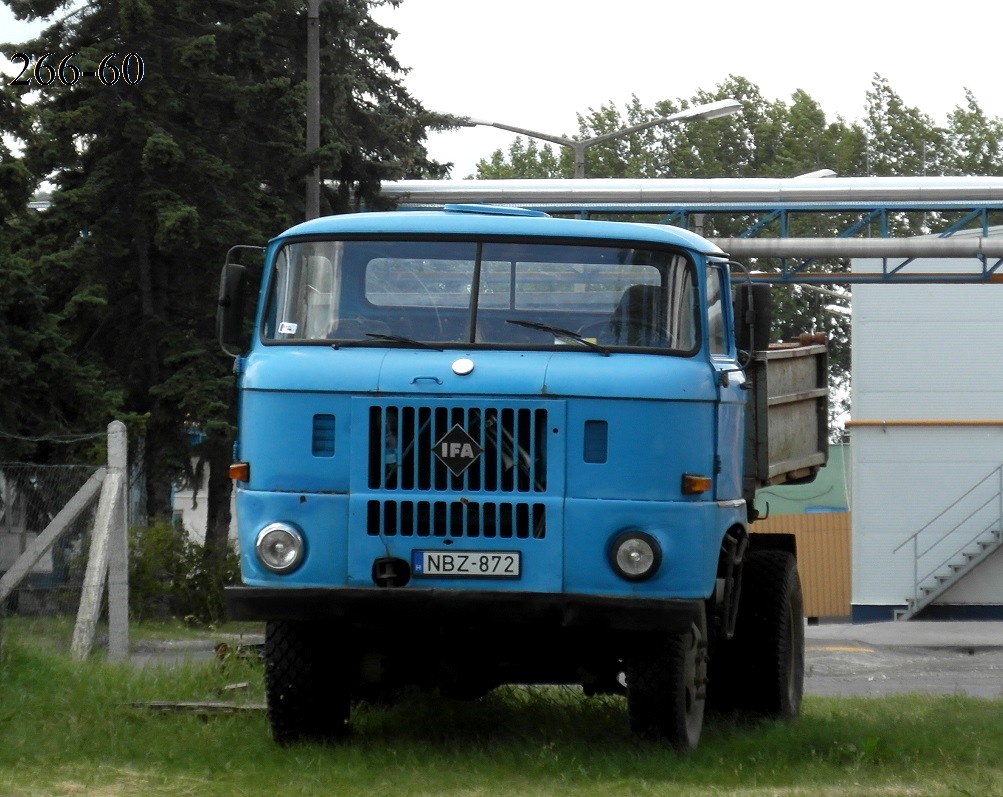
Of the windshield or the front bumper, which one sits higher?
the windshield

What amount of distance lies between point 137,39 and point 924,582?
20065mm

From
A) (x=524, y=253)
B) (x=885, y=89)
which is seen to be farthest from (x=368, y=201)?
(x=885, y=89)

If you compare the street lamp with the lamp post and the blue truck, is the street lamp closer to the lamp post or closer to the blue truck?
the lamp post

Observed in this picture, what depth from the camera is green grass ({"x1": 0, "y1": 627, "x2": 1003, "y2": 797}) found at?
24.7 feet

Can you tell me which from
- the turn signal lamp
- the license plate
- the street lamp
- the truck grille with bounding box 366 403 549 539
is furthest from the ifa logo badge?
the street lamp

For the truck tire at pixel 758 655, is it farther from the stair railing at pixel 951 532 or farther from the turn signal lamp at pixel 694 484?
the stair railing at pixel 951 532

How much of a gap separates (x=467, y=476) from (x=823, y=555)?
34.3m

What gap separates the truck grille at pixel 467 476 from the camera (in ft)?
25.9

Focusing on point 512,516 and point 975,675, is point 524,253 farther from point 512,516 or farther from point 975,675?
point 975,675

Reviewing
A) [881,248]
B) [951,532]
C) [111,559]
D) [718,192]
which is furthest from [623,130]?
[111,559]

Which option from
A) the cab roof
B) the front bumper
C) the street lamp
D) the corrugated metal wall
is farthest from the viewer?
the corrugated metal wall

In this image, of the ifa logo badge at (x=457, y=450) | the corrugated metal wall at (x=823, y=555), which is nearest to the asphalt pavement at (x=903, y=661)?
the ifa logo badge at (x=457, y=450)

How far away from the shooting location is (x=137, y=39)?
25.5 m

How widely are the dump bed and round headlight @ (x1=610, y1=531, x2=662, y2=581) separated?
6.72ft
